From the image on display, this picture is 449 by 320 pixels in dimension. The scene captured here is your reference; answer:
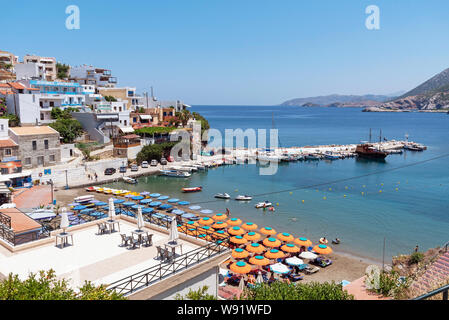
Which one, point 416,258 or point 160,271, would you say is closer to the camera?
point 160,271

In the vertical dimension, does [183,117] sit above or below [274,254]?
above

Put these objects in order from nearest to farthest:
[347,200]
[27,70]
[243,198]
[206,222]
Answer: [206,222] < [243,198] < [347,200] < [27,70]

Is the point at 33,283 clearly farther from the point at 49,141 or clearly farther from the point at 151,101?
the point at 151,101

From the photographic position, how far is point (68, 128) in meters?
52.2

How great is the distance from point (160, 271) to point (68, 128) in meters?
49.0

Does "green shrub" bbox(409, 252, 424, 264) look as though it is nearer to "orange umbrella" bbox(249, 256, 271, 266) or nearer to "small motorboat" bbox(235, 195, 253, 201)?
"orange umbrella" bbox(249, 256, 271, 266)

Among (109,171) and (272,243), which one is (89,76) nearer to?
(109,171)

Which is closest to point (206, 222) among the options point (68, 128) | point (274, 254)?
point (274, 254)

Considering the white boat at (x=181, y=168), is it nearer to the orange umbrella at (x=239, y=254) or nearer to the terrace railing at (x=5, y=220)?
the orange umbrella at (x=239, y=254)

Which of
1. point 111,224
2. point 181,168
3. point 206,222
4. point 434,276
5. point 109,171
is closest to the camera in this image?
point 111,224

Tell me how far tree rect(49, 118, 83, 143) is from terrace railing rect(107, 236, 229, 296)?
1828 inches

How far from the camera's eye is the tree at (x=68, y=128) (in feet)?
167
